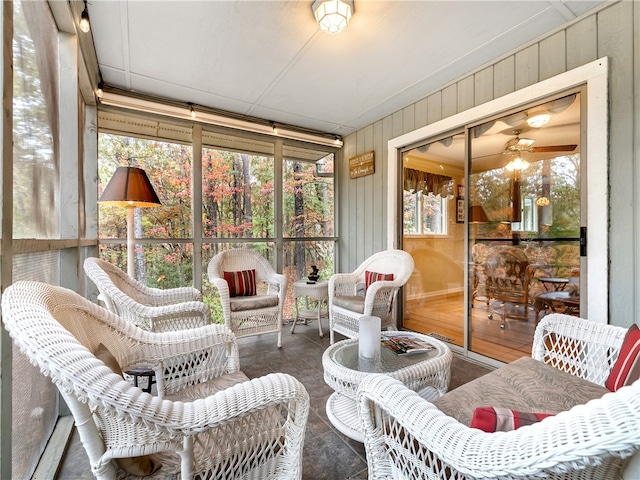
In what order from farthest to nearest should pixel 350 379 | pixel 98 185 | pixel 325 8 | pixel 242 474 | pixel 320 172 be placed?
pixel 320 172 < pixel 98 185 < pixel 325 8 < pixel 350 379 < pixel 242 474

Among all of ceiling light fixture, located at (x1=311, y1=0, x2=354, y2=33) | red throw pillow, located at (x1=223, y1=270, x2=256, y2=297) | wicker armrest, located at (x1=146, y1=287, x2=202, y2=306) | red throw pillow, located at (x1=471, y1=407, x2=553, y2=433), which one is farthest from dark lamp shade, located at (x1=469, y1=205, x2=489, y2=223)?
wicker armrest, located at (x1=146, y1=287, x2=202, y2=306)

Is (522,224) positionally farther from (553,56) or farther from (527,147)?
(553,56)

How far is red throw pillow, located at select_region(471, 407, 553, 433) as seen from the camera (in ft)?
2.39

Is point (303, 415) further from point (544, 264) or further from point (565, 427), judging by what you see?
point (544, 264)

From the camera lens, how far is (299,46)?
2.31 meters

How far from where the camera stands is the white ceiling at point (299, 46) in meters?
1.95

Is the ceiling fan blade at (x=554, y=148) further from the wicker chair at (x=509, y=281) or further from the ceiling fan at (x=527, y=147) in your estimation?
the wicker chair at (x=509, y=281)

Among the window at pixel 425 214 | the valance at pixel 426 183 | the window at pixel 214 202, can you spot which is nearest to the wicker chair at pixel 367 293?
the window at pixel 425 214

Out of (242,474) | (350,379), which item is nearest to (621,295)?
(350,379)

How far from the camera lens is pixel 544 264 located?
2322mm

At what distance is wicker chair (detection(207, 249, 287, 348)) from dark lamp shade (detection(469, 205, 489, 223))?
2.03 m

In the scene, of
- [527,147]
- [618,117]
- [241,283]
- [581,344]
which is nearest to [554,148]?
[527,147]

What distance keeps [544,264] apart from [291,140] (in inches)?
130

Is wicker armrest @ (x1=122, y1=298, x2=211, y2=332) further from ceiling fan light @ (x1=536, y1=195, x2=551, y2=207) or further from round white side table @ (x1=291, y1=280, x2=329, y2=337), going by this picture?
ceiling fan light @ (x1=536, y1=195, x2=551, y2=207)
